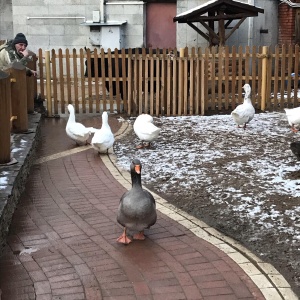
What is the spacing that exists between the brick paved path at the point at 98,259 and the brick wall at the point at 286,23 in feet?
44.3

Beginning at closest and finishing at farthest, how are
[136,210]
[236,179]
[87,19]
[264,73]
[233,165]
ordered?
[136,210] < [236,179] < [233,165] < [264,73] < [87,19]

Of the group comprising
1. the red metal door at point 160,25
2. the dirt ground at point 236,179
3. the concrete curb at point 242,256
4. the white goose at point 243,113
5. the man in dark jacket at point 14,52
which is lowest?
the concrete curb at point 242,256

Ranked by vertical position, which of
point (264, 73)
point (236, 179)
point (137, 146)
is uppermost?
point (264, 73)

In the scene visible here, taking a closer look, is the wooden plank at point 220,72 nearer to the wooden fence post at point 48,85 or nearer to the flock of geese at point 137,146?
the flock of geese at point 137,146

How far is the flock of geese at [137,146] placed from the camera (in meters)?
4.87

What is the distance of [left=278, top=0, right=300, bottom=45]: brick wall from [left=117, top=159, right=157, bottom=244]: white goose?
576 inches

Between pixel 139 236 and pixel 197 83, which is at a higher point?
pixel 197 83

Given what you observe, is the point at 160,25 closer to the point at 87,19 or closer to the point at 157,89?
the point at 87,19

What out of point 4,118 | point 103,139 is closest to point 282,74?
point 103,139

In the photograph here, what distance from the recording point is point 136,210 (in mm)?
4840

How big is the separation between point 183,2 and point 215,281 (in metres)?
14.3

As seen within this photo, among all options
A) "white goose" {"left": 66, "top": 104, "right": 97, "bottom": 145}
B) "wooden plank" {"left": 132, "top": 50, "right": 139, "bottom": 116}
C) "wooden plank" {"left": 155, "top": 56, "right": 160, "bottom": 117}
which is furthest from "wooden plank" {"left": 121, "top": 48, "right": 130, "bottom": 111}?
"white goose" {"left": 66, "top": 104, "right": 97, "bottom": 145}

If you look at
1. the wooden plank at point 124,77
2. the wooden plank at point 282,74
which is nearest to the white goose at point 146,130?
the wooden plank at point 124,77

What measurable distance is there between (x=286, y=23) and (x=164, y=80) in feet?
27.9
